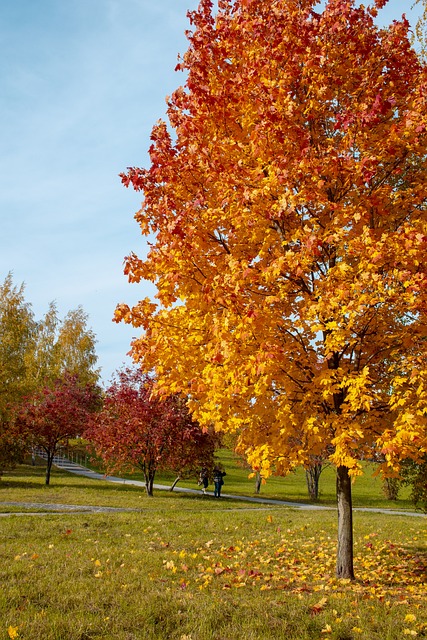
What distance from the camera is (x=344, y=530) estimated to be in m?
7.05

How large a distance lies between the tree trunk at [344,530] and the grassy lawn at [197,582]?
1.01 ft

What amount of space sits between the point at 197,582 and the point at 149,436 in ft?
48.3

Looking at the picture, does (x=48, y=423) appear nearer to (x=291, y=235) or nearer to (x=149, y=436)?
(x=149, y=436)

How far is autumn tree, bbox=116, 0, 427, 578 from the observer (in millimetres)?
5371

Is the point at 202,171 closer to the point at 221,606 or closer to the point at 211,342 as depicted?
the point at 211,342

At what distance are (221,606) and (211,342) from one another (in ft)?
8.88

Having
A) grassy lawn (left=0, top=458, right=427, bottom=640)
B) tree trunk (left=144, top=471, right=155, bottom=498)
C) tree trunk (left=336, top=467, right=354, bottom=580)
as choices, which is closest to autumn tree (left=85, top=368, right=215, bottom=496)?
tree trunk (left=144, top=471, right=155, bottom=498)

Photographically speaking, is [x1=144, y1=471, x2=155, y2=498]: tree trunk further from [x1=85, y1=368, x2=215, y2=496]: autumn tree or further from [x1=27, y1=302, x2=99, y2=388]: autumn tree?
[x1=27, y1=302, x2=99, y2=388]: autumn tree

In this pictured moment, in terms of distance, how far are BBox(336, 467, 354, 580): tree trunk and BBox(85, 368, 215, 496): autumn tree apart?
44.3 ft

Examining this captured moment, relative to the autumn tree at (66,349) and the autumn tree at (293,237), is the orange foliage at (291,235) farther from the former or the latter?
the autumn tree at (66,349)

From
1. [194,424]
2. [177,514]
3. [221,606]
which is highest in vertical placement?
[194,424]

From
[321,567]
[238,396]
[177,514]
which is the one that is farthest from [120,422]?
[238,396]

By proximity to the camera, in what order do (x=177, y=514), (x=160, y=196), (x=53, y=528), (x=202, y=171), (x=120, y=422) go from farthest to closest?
(x=120, y=422), (x=177, y=514), (x=53, y=528), (x=160, y=196), (x=202, y=171)

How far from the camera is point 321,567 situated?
7.65 m
